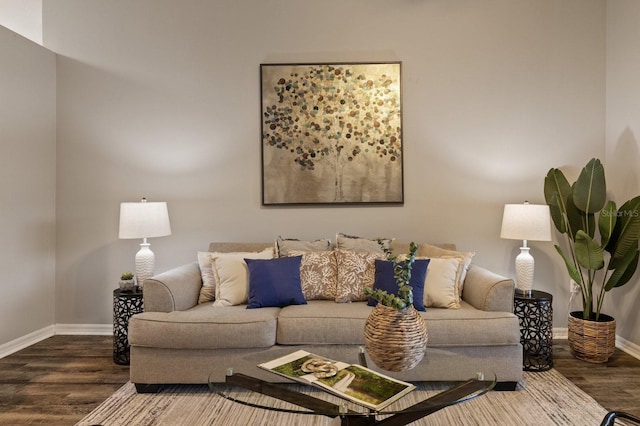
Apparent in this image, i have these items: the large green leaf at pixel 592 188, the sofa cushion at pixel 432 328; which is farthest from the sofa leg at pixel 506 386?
the large green leaf at pixel 592 188

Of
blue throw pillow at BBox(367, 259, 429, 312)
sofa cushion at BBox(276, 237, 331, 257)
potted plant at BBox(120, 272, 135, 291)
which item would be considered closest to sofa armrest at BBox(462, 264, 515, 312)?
blue throw pillow at BBox(367, 259, 429, 312)

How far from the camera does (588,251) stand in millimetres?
3031

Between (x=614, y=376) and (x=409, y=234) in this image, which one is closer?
(x=614, y=376)

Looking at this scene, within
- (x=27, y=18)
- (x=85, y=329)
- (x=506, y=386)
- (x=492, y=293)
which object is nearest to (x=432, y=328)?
(x=492, y=293)

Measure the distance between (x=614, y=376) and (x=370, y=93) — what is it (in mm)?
2744

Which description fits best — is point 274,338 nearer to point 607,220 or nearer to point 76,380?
point 76,380

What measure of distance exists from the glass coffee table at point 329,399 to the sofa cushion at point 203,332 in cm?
68

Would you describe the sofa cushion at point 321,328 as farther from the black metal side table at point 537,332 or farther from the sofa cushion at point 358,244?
the black metal side table at point 537,332

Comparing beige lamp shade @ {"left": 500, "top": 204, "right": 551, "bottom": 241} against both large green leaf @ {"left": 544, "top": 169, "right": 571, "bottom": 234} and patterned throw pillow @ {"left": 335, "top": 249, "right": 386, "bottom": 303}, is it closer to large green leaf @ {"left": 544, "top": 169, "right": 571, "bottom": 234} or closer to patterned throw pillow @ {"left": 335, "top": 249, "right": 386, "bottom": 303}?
large green leaf @ {"left": 544, "top": 169, "right": 571, "bottom": 234}

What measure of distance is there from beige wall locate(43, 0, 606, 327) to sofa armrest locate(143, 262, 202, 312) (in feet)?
2.60

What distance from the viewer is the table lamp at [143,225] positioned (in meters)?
3.16

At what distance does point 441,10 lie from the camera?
3637 millimetres

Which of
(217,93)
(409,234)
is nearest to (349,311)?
(409,234)

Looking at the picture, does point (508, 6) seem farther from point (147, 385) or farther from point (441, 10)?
point (147, 385)
